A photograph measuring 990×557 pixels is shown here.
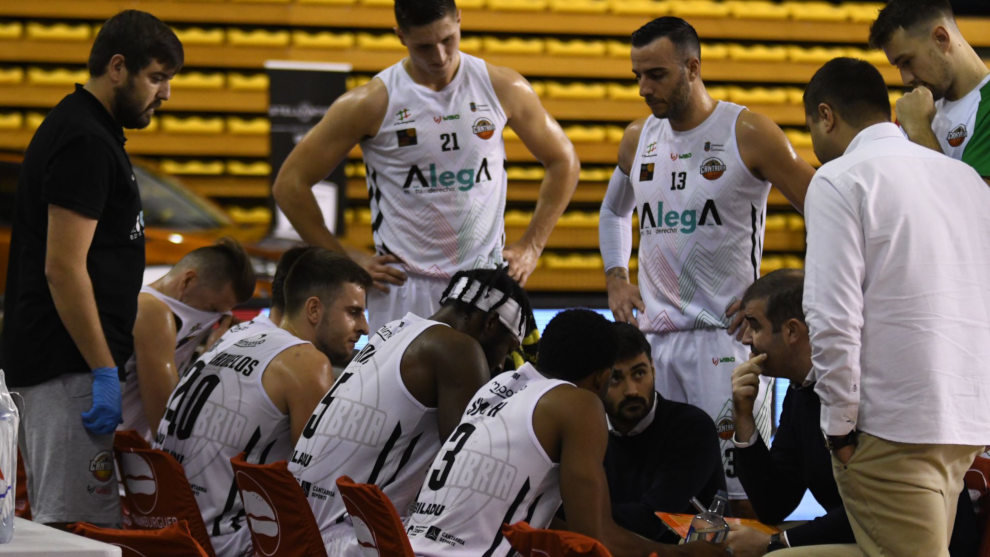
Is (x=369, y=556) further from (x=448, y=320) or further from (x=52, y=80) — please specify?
(x=52, y=80)

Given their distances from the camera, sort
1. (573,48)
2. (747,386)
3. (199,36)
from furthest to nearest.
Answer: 1. (573,48)
2. (199,36)
3. (747,386)

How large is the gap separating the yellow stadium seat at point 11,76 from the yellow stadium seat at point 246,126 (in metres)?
1.83

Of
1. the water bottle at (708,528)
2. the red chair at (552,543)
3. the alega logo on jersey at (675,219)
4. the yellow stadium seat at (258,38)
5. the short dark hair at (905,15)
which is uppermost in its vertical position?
the yellow stadium seat at (258,38)

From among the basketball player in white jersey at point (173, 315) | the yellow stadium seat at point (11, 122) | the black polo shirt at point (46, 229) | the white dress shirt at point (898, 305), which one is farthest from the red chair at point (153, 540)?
the yellow stadium seat at point (11, 122)

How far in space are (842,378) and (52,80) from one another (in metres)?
9.48

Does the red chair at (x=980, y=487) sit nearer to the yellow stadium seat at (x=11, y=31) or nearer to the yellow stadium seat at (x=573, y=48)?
the yellow stadium seat at (x=573, y=48)

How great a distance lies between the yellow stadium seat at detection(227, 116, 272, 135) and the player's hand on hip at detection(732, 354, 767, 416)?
834 cm

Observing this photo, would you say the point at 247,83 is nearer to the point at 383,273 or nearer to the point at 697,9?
the point at 697,9

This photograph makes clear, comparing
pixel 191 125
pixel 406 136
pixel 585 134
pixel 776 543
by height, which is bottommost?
pixel 776 543

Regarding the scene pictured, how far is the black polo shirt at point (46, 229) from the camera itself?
3.19m

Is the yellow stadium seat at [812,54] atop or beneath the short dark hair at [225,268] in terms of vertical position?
atop

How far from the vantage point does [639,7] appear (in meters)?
11.3

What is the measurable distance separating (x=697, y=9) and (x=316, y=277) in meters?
8.34

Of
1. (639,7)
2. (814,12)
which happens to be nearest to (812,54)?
(814,12)
